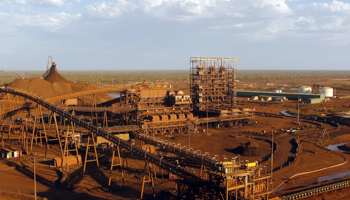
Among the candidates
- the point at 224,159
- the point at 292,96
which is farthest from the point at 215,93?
the point at 292,96

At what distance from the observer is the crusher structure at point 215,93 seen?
88.9 metres

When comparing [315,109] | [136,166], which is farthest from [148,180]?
[315,109]

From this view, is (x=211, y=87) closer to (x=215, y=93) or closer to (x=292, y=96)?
(x=215, y=93)

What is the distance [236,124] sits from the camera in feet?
290

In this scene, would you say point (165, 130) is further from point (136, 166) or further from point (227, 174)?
point (227, 174)

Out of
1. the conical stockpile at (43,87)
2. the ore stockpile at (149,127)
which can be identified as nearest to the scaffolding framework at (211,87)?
the ore stockpile at (149,127)

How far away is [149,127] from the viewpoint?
7388cm

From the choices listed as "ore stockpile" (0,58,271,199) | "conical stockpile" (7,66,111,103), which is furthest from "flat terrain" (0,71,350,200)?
"conical stockpile" (7,66,111,103)

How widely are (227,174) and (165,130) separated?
150ft

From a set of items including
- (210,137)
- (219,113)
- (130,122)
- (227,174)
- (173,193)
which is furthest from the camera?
(219,113)

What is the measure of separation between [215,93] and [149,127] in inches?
1103

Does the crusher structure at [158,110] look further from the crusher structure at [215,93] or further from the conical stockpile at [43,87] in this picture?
the conical stockpile at [43,87]

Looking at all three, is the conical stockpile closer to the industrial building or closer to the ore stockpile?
→ the ore stockpile

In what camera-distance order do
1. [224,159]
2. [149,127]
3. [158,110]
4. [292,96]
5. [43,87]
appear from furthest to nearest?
[292,96] < [43,87] < [158,110] < [149,127] < [224,159]
